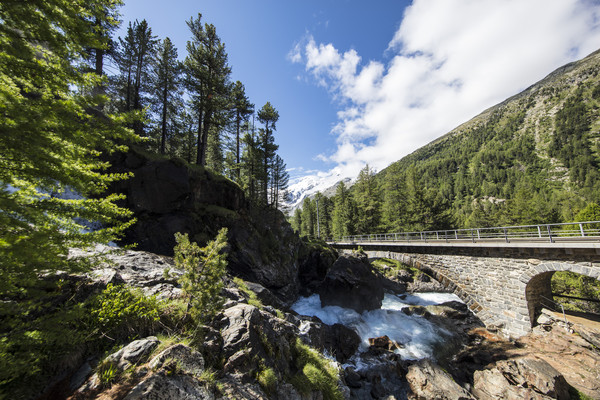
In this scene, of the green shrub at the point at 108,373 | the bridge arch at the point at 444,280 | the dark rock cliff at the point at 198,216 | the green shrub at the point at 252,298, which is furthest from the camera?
the bridge arch at the point at 444,280

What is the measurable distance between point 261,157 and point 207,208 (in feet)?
45.2

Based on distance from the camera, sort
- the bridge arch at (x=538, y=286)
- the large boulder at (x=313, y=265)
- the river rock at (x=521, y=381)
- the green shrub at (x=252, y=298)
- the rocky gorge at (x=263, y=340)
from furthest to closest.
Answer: the large boulder at (x=313, y=265), the bridge arch at (x=538, y=286), the river rock at (x=521, y=381), the green shrub at (x=252, y=298), the rocky gorge at (x=263, y=340)

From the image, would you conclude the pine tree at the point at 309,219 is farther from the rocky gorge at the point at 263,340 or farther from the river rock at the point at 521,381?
the river rock at the point at 521,381

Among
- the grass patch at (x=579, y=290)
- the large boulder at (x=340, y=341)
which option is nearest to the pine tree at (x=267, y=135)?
the large boulder at (x=340, y=341)

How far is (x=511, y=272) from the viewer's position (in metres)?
12.9

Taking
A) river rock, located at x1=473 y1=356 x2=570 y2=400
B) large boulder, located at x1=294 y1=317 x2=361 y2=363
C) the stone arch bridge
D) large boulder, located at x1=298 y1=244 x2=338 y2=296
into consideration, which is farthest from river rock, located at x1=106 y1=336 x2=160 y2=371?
large boulder, located at x1=298 y1=244 x2=338 y2=296

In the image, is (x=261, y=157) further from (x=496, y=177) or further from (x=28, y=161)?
(x=496, y=177)

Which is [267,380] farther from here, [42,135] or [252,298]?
[42,135]

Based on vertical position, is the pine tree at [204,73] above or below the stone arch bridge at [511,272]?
above

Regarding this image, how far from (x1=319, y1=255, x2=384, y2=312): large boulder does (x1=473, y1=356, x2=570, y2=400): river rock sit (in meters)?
10.7

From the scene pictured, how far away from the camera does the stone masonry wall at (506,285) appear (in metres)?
11.8

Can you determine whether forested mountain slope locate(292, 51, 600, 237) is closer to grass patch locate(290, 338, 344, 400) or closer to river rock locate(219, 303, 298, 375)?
grass patch locate(290, 338, 344, 400)

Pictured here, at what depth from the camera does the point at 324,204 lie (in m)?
64.6

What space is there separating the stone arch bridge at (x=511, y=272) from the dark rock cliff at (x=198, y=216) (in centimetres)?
1553
